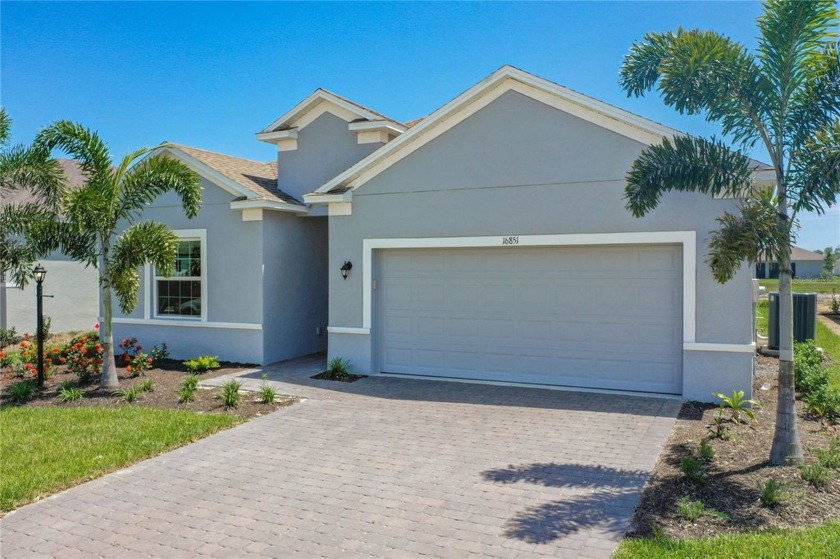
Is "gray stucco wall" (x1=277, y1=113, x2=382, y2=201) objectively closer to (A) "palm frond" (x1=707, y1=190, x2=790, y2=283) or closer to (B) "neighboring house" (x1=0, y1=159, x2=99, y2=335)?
(B) "neighboring house" (x1=0, y1=159, x2=99, y2=335)

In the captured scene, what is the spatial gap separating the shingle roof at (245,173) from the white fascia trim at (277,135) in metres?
0.89

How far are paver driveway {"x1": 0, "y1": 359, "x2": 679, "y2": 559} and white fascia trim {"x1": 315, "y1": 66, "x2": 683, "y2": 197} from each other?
428 cm

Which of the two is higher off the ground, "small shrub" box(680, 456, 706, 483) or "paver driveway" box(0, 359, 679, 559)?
"small shrub" box(680, 456, 706, 483)

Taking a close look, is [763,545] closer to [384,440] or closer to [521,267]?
[384,440]

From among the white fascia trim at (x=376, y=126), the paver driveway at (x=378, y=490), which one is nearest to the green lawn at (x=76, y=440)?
the paver driveway at (x=378, y=490)

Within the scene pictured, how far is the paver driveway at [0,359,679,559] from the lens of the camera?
5.05 metres

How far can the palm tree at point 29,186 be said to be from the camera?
1127cm

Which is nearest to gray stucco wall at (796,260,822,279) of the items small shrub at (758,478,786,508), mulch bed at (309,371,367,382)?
mulch bed at (309,371,367,382)

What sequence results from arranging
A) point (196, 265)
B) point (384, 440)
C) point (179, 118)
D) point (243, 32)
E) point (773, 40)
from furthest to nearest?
point (179, 118) < point (196, 265) < point (243, 32) < point (384, 440) < point (773, 40)

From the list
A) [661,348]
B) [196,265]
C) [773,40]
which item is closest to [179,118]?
[196,265]

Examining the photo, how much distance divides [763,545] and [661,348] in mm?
5476

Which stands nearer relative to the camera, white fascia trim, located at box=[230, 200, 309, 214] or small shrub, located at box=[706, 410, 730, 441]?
small shrub, located at box=[706, 410, 730, 441]

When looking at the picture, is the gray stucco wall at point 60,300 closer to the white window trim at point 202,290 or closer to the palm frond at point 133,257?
the white window trim at point 202,290

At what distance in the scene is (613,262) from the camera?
10.3 metres
